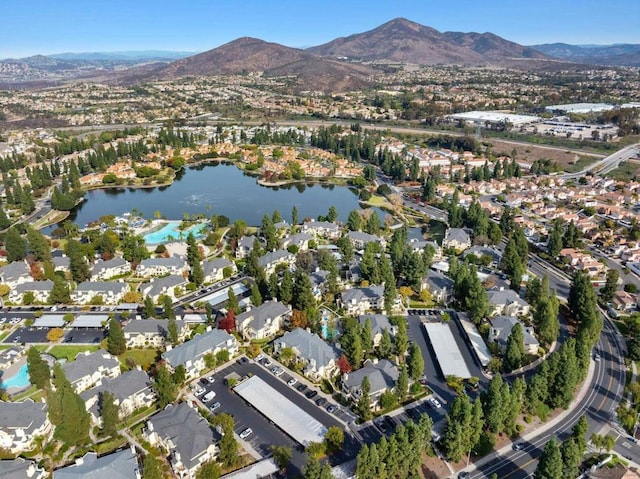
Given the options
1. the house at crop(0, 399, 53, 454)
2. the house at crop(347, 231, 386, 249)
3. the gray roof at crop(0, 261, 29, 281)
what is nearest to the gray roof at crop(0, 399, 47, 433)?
the house at crop(0, 399, 53, 454)

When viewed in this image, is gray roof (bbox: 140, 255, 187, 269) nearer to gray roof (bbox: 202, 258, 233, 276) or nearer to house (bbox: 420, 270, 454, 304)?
gray roof (bbox: 202, 258, 233, 276)

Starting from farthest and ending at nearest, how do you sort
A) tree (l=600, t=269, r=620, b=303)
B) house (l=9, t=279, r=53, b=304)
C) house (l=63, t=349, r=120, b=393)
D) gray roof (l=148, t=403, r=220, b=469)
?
house (l=9, t=279, r=53, b=304) → tree (l=600, t=269, r=620, b=303) → house (l=63, t=349, r=120, b=393) → gray roof (l=148, t=403, r=220, b=469)

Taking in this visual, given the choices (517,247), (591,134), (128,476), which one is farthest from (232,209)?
(591,134)

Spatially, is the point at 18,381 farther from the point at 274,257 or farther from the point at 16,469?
the point at 274,257

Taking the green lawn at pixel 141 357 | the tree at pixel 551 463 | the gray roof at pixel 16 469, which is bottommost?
the green lawn at pixel 141 357

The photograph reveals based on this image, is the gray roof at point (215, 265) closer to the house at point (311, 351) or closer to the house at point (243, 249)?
the house at point (243, 249)

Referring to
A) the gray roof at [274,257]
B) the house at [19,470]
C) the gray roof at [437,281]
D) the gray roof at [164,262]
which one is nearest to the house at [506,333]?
the gray roof at [437,281]

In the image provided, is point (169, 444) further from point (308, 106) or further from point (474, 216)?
point (308, 106)
